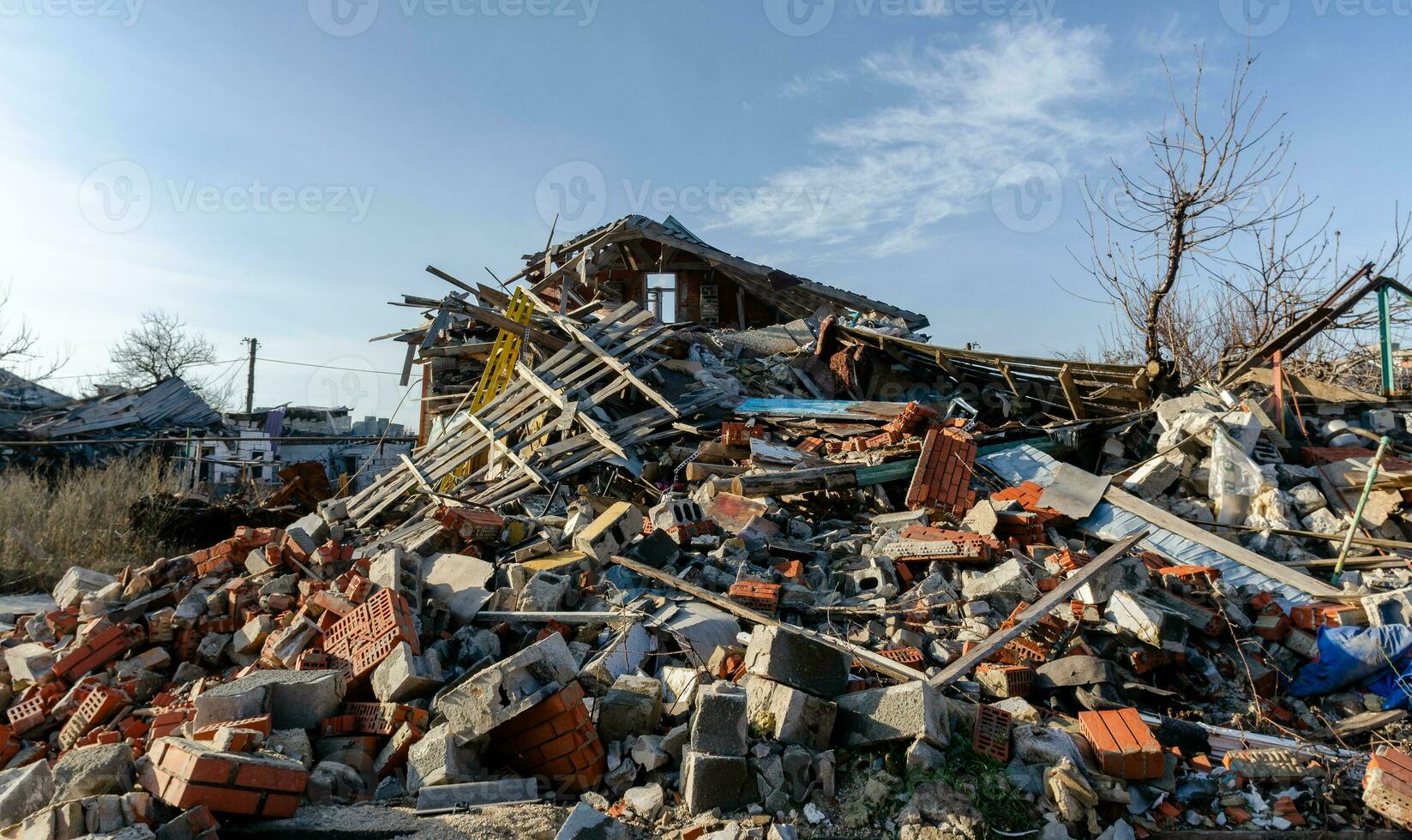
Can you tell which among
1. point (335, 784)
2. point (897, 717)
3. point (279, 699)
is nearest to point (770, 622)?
point (897, 717)

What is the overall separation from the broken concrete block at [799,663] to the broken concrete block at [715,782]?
499 mm

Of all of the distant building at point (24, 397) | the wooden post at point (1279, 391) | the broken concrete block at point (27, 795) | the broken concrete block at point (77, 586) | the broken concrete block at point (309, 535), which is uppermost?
the distant building at point (24, 397)

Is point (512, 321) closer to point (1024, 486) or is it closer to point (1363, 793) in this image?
point (1024, 486)

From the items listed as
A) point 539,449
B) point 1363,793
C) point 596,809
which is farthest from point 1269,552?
point 539,449

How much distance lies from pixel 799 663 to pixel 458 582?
309cm

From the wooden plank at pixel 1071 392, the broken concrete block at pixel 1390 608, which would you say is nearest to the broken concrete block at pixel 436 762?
the broken concrete block at pixel 1390 608

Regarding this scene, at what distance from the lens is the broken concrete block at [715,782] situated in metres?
3.55

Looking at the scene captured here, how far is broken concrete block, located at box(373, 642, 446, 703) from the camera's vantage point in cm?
434

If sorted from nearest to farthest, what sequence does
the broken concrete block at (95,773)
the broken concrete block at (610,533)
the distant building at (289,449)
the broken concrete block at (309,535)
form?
the broken concrete block at (95,773)
the broken concrete block at (610,533)
the broken concrete block at (309,535)
the distant building at (289,449)

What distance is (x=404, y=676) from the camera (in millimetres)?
4312

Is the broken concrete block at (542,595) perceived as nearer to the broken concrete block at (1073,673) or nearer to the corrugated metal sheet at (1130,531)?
the broken concrete block at (1073,673)

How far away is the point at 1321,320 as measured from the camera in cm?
859

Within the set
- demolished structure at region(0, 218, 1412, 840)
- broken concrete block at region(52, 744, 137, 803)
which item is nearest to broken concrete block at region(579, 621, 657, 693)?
demolished structure at region(0, 218, 1412, 840)

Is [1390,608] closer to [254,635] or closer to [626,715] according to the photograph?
[626,715]
